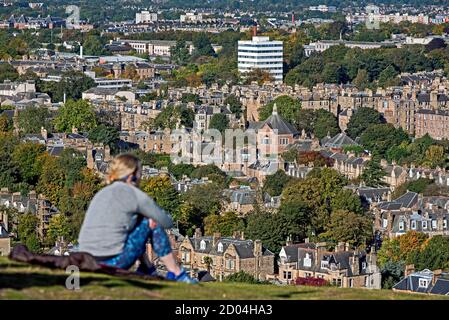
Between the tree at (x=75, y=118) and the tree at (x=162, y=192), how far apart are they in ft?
72.7

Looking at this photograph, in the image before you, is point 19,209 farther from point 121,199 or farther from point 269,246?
point 121,199

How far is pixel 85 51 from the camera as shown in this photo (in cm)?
12862

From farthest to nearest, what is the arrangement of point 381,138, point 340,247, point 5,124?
point 5,124
point 381,138
point 340,247

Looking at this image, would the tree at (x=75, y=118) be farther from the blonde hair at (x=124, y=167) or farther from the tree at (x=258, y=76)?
the blonde hair at (x=124, y=167)

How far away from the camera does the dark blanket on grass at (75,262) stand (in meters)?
13.2

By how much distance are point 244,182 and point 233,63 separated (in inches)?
2423

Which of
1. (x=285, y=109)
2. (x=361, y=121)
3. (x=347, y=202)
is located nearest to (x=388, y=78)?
(x=285, y=109)

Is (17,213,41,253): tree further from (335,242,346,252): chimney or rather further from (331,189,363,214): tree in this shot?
(331,189,363,214): tree

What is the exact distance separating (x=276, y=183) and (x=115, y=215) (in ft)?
126

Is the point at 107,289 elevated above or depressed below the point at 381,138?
above

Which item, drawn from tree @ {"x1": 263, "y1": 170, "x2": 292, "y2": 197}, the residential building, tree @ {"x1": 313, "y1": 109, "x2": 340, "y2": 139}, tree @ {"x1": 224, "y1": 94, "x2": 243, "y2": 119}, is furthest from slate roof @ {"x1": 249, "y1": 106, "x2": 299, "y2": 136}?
the residential building

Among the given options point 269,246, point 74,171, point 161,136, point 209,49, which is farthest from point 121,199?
point 209,49

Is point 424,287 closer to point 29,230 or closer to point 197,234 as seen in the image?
point 197,234

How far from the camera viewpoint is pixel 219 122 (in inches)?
2766
